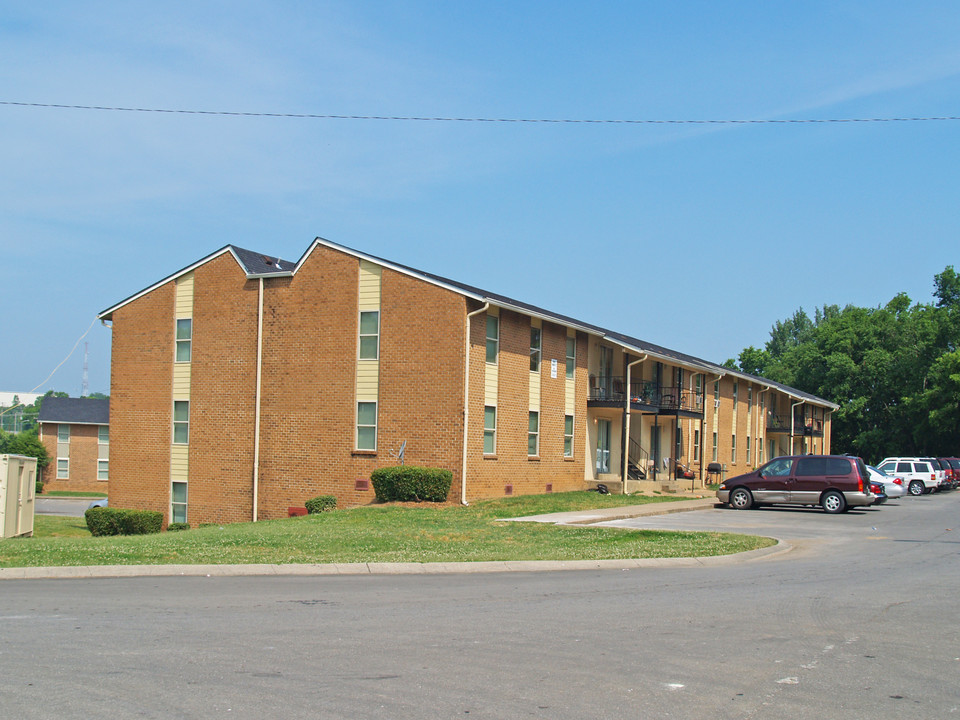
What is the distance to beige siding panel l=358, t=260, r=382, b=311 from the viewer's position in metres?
29.3

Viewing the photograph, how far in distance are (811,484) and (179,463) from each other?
20305mm

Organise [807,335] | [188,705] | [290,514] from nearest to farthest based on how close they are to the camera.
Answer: [188,705] → [290,514] → [807,335]

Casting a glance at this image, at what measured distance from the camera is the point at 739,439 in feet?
174

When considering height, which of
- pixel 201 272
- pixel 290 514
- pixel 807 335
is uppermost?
pixel 807 335

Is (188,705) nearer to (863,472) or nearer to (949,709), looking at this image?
(949,709)

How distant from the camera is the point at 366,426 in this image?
2916cm

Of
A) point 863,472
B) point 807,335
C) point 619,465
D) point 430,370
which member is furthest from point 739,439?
point 807,335

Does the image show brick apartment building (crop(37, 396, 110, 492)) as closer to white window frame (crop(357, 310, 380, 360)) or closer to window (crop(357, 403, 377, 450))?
window (crop(357, 403, 377, 450))

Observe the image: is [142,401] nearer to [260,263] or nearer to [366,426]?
[260,263]

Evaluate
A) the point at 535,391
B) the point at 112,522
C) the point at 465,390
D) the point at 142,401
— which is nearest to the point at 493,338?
the point at 465,390

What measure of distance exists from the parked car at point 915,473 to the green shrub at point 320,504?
97.9ft

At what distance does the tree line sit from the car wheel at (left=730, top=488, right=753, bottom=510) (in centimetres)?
4266

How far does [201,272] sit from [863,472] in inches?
866

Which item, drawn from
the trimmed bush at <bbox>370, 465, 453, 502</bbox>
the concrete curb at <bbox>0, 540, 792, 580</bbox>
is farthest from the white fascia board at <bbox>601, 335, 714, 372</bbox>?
the concrete curb at <bbox>0, 540, 792, 580</bbox>
